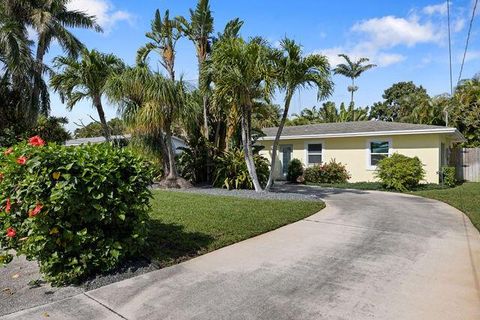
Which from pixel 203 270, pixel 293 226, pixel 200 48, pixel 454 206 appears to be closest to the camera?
A: pixel 203 270

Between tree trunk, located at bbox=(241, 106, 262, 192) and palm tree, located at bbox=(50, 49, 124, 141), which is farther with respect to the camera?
palm tree, located at bbox=(50, 49, 124, 141)

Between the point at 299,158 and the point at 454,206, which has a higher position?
the point at 299,158

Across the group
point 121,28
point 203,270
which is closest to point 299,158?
point 121,28

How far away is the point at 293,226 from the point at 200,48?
10840 mm

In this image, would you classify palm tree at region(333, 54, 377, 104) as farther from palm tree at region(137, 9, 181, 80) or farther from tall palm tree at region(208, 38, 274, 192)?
tall palm tree at region(208, 38, 274, 192)

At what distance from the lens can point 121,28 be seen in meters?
10.7

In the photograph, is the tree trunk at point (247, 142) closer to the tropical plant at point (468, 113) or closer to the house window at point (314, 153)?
the house window at point (314, 153)

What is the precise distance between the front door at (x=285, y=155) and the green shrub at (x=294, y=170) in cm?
96

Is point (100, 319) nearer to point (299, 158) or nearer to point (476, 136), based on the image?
point (299, 158)

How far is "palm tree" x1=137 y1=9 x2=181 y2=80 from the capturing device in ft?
52.2

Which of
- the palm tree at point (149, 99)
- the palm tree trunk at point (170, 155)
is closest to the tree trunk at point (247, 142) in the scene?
the palm tree at point (149, 99)

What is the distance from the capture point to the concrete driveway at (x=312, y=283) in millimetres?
3500

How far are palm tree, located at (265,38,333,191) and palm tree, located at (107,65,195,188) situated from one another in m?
4.00

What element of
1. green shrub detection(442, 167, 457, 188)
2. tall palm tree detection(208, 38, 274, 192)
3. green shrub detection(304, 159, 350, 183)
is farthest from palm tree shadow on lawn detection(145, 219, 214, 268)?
green shrub detection(442, 167, 457, 188)
